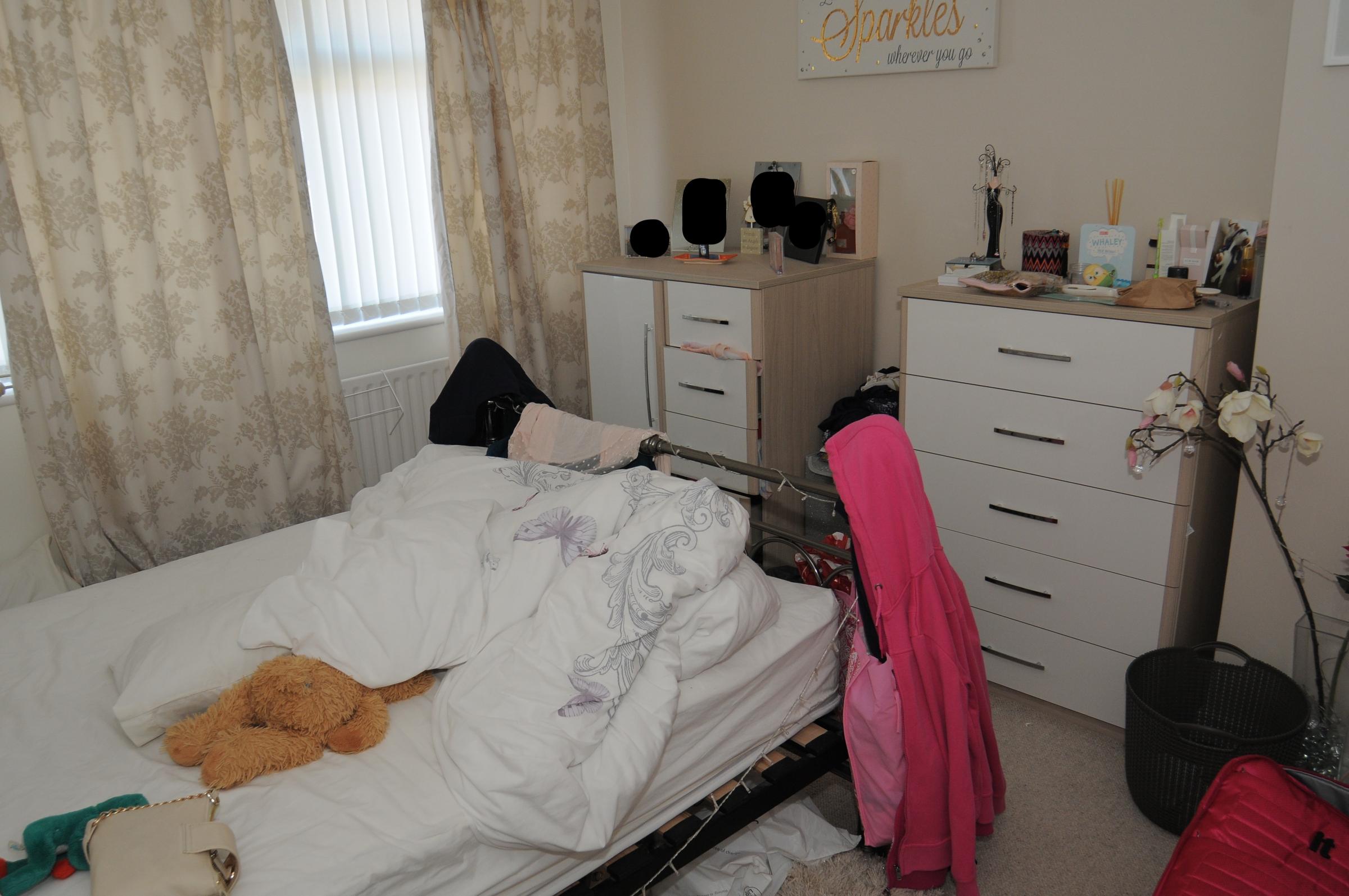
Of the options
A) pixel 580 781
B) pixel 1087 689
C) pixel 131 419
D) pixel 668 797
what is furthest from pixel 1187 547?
pixel 131 419

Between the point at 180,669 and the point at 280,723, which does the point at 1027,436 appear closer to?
the point at 280,723

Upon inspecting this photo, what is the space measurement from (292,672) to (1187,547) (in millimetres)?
1977

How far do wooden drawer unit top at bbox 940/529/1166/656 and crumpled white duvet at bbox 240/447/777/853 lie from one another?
36.4 inches

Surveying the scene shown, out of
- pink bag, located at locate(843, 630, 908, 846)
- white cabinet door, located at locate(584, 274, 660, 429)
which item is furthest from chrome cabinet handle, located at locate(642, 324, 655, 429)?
pink bag, located at locate(843, 630, 908, 846)

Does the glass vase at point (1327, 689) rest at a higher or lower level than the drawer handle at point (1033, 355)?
lower

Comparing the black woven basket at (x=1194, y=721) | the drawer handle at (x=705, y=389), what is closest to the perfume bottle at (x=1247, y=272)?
the black woven basket at (x=1194, y=721)

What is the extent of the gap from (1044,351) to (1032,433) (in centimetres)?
21

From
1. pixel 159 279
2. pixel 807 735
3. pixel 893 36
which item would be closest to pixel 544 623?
pixel 807 735

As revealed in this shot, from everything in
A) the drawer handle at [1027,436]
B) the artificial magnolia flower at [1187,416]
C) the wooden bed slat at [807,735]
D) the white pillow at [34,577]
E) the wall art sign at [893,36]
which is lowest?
the wooden bed slat at [807,735]

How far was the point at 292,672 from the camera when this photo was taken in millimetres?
1700

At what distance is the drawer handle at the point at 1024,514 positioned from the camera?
2.46 meters

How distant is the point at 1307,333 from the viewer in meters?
2.05

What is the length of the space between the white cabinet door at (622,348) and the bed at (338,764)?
1303mm

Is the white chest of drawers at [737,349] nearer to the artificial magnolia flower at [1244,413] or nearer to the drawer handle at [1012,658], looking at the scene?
the drawer handle at [1012,658]
